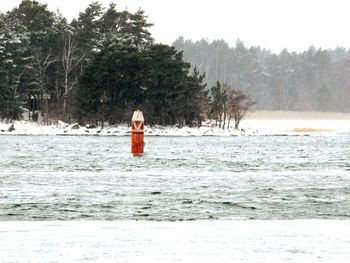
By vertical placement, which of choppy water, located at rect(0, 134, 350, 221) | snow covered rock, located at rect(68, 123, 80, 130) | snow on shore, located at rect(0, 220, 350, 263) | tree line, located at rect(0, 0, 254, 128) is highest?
tree line, located at rect(0, 0, 254, 128)

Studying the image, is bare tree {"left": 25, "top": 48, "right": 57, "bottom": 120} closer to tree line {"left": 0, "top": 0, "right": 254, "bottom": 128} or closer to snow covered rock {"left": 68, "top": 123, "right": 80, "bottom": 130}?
tree line {"left": 0, "top": 0, "right": 254, "bottom": 128}

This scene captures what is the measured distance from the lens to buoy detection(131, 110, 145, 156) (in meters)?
32.5

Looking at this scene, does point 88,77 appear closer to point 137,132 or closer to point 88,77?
point 88,77

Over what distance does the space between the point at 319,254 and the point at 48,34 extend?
89.1 metres

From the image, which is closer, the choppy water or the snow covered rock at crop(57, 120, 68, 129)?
the choppy water

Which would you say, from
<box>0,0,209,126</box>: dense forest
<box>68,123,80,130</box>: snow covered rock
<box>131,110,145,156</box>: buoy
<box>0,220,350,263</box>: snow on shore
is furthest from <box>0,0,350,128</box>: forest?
<box>0,220,350,263</box>: snow on shore

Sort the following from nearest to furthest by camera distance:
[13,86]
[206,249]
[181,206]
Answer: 1. [206,249]
2. [181,206]
3. [13,86]

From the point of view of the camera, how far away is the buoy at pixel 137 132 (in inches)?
1281

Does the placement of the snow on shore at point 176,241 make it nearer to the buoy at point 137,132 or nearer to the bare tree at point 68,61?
the buoy at point 137,132

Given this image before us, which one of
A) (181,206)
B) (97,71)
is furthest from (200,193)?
(97,71)

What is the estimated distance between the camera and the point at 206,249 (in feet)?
24.7

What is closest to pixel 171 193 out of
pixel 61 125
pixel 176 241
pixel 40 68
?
pixel 176 241

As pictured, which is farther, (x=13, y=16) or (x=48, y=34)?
(x=13, y=16)

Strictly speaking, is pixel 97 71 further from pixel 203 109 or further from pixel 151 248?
pixel 151 248
